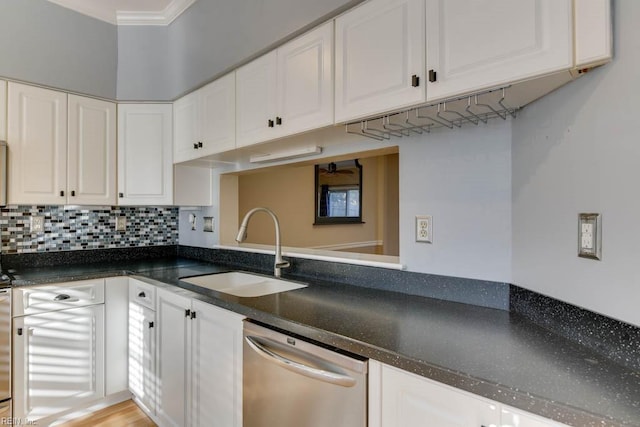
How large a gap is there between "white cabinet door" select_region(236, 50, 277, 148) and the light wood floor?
1757 mm

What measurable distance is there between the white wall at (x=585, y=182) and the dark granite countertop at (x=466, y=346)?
15 centimetres

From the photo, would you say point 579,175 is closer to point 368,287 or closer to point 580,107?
point 580,107

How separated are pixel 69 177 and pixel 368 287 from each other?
2081 mm

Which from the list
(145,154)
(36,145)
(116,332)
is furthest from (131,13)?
(116,332)

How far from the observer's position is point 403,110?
4.07 feet

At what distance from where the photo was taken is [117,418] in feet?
6.98

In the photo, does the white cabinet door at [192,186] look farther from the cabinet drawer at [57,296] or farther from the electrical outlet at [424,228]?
the electrical outlet at [424,228]

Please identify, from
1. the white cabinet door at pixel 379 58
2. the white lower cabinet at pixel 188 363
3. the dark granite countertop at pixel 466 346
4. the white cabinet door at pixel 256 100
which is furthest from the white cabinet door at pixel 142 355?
the white cabinet door at pixel 379 58

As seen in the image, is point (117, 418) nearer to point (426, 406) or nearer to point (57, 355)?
point (57, 355)

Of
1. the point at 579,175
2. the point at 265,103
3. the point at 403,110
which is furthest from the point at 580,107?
the point at 265,103

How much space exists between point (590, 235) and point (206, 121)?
2.02 meters

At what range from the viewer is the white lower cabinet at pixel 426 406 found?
2.46 ft

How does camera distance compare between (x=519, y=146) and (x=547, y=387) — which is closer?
(x=547, y=387)

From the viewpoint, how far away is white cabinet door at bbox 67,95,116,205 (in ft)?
7.62
